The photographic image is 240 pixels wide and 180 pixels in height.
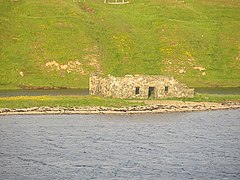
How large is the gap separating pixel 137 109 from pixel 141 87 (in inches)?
346

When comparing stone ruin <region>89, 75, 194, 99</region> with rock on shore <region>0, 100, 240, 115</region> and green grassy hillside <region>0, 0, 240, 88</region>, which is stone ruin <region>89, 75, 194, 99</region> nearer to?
rock on shore <region>0, 100, 240, 115</region>

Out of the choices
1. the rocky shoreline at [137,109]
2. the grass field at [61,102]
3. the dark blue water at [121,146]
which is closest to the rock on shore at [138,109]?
the rocky shoreline at [137,109]

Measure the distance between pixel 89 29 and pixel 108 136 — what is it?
78.7 metres

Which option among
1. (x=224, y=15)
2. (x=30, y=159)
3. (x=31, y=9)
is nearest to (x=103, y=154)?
(x=30, y=159)

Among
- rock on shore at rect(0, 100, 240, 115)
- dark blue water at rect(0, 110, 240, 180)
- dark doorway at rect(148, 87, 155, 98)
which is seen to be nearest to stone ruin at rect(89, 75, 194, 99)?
dark doorway at rect(148, 87, 155, 98)

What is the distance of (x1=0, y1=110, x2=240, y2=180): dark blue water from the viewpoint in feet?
204

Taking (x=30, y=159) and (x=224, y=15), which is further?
(x=224, y=15)

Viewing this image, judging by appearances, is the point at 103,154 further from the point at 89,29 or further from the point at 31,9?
the point at 31,9

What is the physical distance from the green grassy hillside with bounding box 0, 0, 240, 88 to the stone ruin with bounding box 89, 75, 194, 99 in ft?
76.8

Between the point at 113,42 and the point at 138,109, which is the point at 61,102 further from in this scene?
the point at 113,42

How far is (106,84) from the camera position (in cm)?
10325

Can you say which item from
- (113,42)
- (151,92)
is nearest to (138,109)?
(151,92)

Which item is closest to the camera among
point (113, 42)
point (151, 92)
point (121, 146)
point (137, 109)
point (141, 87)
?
point (121, 146)

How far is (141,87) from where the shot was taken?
102 metres
